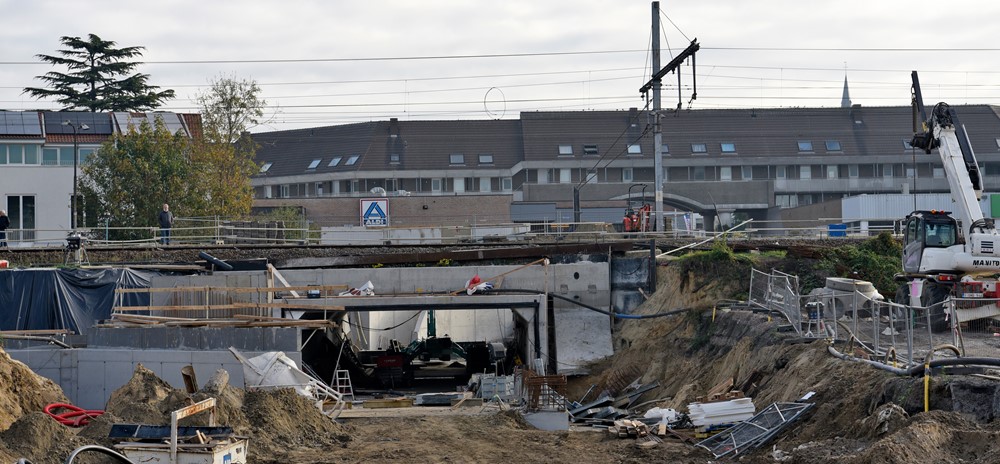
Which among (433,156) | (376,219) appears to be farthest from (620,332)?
(433,156)

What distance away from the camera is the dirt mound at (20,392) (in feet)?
75.6

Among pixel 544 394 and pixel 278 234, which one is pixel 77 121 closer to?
pixel 278 234

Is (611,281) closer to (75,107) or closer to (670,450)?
(670,450)

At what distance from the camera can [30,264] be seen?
39.4 metres

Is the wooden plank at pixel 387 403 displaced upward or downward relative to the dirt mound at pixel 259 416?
downward

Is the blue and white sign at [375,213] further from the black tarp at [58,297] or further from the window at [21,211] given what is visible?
the black tarp at [58,297]

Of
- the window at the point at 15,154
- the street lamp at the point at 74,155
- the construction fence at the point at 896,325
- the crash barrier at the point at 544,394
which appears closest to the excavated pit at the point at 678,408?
the construction fence at the point at 896,325

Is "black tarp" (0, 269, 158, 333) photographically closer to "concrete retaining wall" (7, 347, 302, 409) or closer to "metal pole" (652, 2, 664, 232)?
"concrete retaining wall" (7, 347, 302, 409)

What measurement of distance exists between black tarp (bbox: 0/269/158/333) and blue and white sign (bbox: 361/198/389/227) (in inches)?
835

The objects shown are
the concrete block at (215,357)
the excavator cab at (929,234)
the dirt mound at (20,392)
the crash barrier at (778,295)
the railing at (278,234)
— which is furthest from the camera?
the railing at (278,234)

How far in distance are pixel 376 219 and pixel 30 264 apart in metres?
20.1

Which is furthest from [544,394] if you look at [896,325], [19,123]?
[19,123]

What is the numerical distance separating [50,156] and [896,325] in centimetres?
4642

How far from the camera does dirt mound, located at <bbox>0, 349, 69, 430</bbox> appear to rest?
23.0 metres
